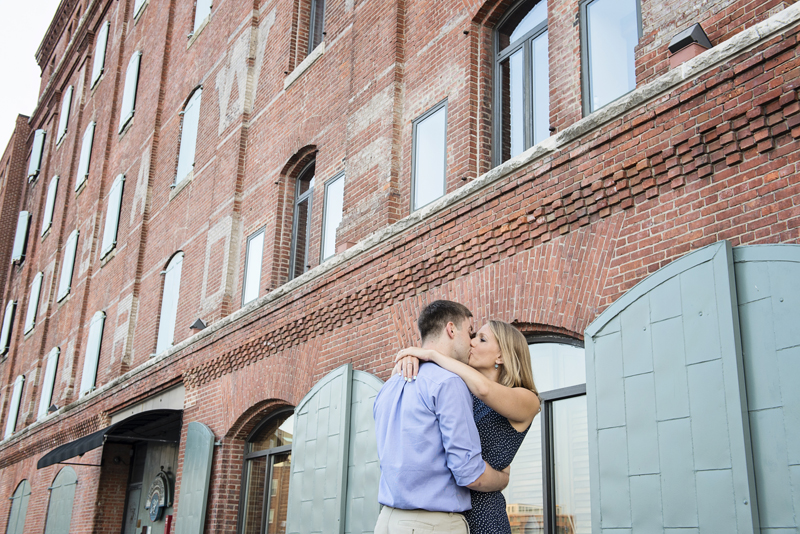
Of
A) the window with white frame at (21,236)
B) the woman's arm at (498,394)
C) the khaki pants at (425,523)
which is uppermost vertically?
the window with white frame at (21,236)

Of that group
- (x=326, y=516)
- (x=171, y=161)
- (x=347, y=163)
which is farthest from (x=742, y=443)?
(x=171, y=161)

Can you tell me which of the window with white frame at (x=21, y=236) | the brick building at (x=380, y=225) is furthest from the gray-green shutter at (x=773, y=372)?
the window with white frame at (x=21, y=236)

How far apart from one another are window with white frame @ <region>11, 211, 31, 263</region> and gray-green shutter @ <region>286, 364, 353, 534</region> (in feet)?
77.9

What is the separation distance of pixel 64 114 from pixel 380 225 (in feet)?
76.3

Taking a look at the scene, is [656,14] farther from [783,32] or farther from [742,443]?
[742,443]

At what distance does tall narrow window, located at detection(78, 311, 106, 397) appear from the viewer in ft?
60.4

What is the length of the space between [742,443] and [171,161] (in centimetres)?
1428

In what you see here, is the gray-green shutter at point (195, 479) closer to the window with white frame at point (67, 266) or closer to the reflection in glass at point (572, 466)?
the reflection in glass at point (572, 466)

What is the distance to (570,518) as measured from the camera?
6449 millimetres

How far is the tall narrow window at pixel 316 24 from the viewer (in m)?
12.7

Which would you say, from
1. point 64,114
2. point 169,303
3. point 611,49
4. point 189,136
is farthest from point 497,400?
point 64,114

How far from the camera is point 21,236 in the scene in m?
29.9

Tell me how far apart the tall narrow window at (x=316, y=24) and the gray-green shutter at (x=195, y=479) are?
6.20m

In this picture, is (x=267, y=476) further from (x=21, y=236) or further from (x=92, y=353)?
(x=21, y=236)
